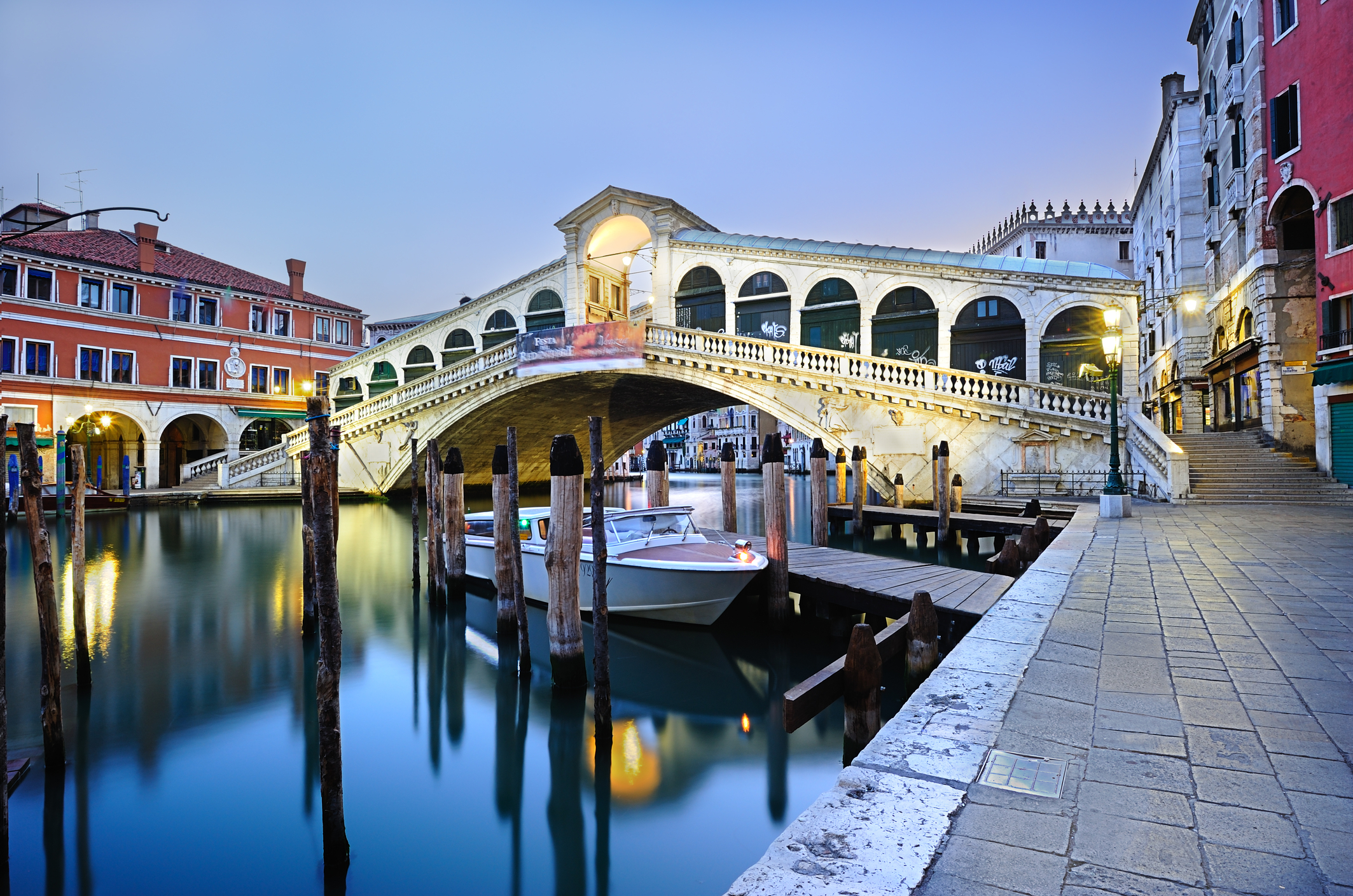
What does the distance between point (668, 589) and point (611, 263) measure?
20566mm

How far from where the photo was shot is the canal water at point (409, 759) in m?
3.88

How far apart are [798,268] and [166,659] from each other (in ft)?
57.5

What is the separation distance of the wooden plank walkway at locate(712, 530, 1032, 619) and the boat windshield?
967 millimetres

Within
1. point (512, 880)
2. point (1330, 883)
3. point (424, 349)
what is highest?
point (424, 349)

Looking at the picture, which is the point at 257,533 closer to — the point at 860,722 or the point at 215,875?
the point at 215,875

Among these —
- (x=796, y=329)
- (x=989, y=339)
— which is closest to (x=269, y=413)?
(x=796, y=329)

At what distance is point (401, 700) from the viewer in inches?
258

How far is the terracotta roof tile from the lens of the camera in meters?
22.7

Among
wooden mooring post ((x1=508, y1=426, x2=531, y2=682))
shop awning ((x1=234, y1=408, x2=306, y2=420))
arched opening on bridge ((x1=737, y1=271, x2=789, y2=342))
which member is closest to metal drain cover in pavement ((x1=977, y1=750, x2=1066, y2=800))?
wooden mooring post ((x1=508, y1=426, x2=531, y2=682))

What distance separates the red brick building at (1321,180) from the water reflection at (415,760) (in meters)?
11.6

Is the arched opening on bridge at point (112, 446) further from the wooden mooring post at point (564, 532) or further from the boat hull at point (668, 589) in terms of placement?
the wooden mooring post at point (564, 532)

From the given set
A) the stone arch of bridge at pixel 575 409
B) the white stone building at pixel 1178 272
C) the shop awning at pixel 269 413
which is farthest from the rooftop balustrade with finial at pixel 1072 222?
the shop awning at pixel 269 413

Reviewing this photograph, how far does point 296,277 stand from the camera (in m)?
29.0

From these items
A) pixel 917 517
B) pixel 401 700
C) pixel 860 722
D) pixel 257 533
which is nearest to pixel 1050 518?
pixel 917 517
